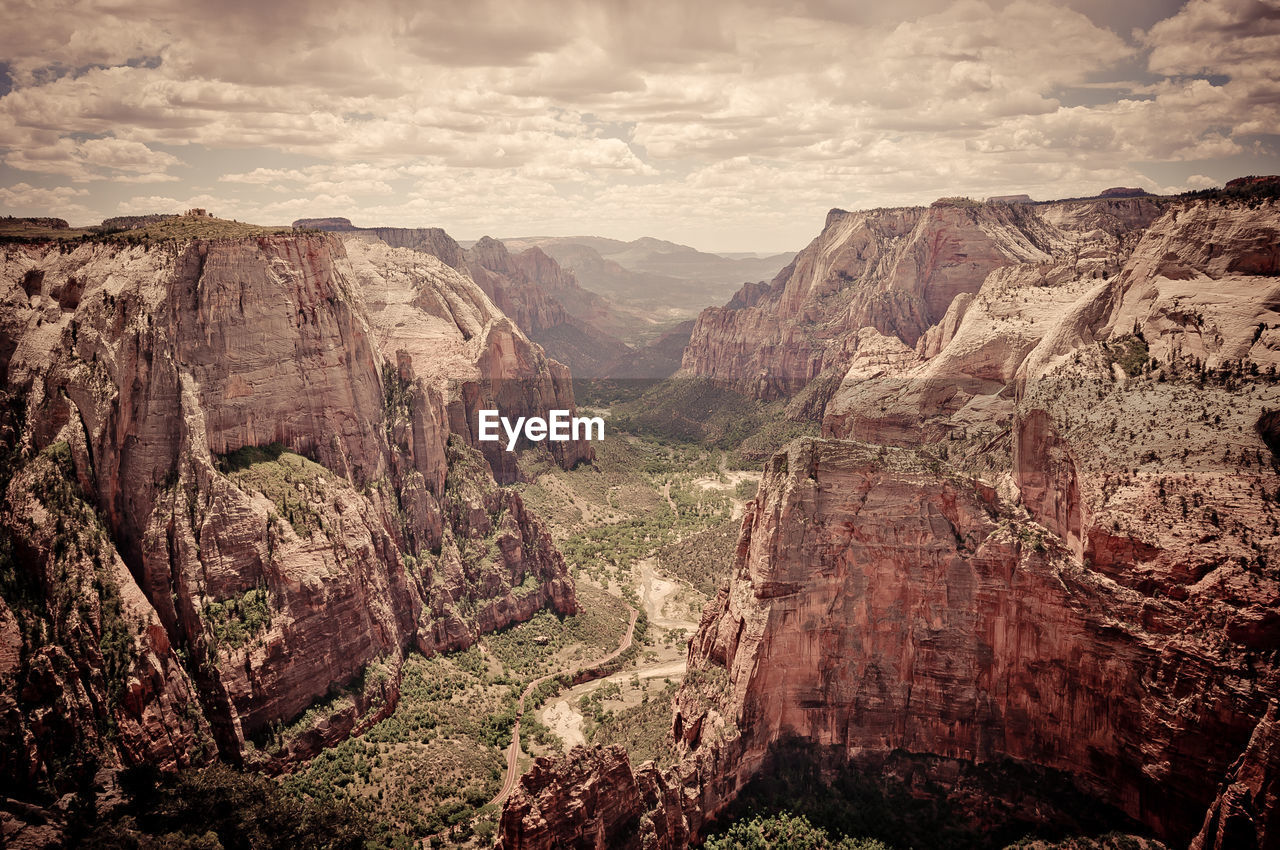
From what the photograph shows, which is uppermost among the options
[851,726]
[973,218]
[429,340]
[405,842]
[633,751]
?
[973,218]

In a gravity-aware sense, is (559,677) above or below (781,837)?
below

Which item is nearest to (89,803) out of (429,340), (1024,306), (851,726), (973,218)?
(851,726)

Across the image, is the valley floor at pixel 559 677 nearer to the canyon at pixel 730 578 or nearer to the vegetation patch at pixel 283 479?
the canyon at pixel 730 578

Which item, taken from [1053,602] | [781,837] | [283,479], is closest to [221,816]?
[283,479]

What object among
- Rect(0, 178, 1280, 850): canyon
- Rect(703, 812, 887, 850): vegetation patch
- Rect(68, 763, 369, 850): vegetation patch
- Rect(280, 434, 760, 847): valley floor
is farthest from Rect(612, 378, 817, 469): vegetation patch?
Rect(68, 763, 369, 850): vegetation patch

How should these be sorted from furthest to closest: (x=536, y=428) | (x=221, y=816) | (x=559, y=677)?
(x=536, y=428) → (x=559, y=677) → (x=221, y=816)

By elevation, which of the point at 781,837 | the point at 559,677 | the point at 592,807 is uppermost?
the point at 592,807

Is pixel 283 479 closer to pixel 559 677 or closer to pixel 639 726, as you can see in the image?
pixel 559 677

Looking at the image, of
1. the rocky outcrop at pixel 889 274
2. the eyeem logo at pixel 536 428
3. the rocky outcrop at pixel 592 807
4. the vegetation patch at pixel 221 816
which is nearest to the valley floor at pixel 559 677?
the vegetation patch at pixel 221 816

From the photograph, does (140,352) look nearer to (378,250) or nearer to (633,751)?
(633,751)
